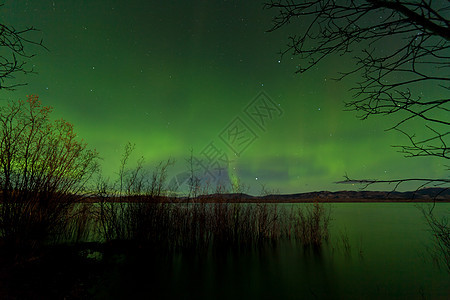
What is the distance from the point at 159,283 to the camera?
239 inches

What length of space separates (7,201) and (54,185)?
2.87 feet

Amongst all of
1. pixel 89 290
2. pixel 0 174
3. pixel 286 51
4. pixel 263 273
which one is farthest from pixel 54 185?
pixel 263 273

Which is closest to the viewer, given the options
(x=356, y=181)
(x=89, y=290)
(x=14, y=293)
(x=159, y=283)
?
(x=356, y=181)

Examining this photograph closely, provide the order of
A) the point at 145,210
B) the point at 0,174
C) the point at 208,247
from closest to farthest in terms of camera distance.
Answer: the point at 0,174, the point at 145,210, the point at 208,247

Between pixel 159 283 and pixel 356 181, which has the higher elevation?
pixel 356 181

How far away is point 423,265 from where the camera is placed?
Answer: 8.96m

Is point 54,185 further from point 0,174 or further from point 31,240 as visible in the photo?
point 31,240

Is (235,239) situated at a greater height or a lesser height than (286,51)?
lesser

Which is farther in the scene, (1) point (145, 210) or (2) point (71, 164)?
(1) point (145, 210)

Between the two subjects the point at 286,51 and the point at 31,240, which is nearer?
the point at 286,51

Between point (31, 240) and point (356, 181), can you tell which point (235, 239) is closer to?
point (31, 240)

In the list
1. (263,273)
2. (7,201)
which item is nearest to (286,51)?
(7,201)

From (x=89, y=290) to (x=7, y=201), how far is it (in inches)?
110

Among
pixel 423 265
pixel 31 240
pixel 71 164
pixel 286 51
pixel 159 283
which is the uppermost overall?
pixel 286 51
